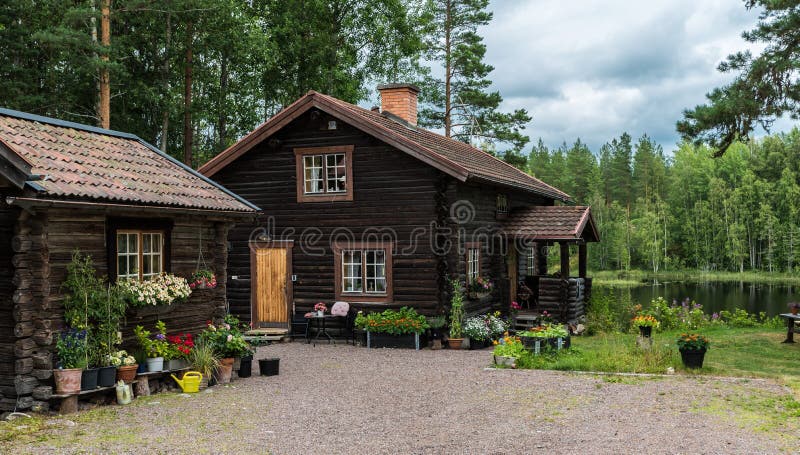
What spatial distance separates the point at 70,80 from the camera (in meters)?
26.0

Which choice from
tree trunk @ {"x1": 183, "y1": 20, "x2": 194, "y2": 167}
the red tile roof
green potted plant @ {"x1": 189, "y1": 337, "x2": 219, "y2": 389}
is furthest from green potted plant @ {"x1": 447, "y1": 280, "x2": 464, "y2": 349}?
tree trunk @ {"x1": 183, "y1": 20, "x2": 194, "y2": 167}

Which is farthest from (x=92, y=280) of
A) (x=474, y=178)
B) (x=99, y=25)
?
(x=99, y=25)

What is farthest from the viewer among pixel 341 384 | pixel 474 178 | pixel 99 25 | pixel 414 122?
pixel 99 25

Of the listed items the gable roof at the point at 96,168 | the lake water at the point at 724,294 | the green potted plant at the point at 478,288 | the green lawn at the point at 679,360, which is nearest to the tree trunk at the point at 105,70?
the gable roof at the point at 96,168

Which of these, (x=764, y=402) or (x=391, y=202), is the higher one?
(x=391, y=202)

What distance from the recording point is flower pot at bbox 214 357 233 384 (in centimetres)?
1176

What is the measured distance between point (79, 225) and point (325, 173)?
25.7 ft

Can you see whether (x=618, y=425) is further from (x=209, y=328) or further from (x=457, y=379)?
(x=209, y=328)

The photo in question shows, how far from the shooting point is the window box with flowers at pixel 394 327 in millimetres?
15898

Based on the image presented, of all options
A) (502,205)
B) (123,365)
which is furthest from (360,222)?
(123,365)

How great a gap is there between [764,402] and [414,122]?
527 inches

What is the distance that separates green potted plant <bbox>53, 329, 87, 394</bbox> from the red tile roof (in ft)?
39.5

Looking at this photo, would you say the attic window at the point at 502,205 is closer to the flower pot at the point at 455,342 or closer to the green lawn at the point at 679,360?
the green lawn at the point at 679,360

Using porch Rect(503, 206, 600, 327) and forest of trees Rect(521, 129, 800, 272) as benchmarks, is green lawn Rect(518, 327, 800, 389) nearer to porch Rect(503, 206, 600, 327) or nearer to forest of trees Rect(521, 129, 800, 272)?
porch Rect(503, 206, 600, 327)
